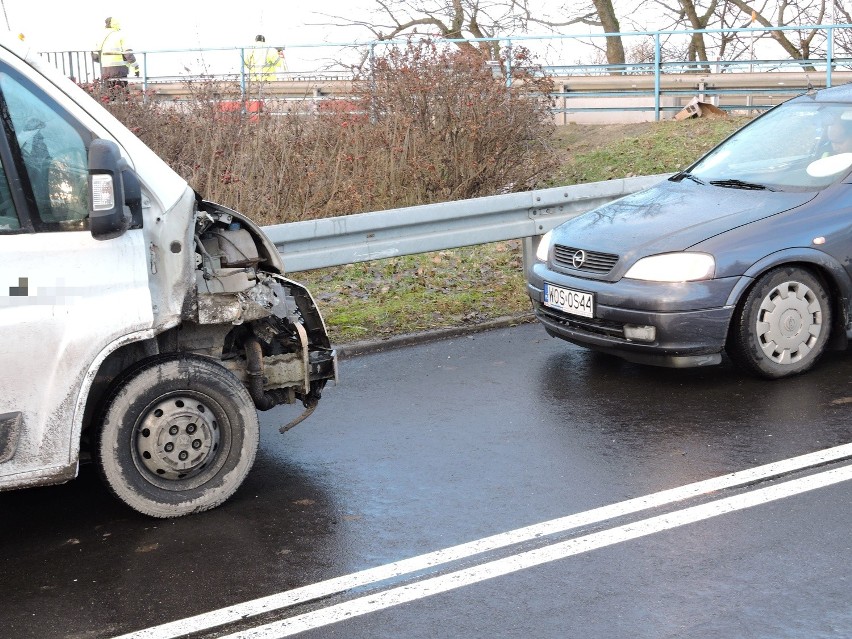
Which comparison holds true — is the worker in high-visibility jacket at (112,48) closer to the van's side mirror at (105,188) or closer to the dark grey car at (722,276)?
the dark grey car at (722,276)

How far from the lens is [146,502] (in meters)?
4.75

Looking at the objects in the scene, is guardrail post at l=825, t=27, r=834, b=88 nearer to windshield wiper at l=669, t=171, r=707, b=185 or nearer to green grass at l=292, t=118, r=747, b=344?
green grass at l=292, t=118, r=747, b=344

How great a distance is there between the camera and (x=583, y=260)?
22.1 ft

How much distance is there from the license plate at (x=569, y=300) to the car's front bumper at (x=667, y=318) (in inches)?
2.0

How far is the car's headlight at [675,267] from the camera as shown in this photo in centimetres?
627

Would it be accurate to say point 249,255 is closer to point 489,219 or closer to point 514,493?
point 514,493

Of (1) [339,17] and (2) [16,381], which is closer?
(2) [16,381]

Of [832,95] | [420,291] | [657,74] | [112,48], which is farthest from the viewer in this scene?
[657,74]

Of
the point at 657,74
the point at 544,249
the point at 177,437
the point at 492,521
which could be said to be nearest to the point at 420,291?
the point at 544,249

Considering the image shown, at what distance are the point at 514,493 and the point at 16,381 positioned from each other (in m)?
2.12

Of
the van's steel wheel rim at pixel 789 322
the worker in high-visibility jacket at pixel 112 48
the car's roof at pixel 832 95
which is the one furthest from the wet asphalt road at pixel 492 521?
the worker in high-visibility jacket at pixel 112 48

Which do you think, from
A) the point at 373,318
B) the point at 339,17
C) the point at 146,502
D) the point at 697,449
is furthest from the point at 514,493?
the point at 339,17

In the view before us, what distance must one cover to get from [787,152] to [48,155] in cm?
479

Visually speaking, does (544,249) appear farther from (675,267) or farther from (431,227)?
(431,227)
